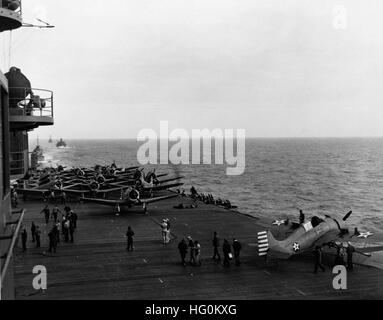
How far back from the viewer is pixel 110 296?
15922mm

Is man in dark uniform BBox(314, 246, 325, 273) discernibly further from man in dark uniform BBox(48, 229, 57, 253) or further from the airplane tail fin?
man in dark uniform BBox(48, 229, 57, 253)

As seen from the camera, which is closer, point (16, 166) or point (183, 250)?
point (16, 166)

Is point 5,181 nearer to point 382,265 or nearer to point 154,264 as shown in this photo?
point 154,264

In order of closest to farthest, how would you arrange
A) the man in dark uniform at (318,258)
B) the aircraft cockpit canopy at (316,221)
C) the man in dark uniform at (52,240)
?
the man in dark uniform at (318,258)
the aircraft cockpit canopy at (316,221)
the man in dark uniform at (52,240)

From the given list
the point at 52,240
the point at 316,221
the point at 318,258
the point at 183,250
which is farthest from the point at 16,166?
the point at 316,221

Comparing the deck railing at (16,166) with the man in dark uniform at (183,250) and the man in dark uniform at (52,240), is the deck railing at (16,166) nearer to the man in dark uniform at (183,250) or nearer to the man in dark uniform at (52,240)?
the man in dark uniform at (52,240)

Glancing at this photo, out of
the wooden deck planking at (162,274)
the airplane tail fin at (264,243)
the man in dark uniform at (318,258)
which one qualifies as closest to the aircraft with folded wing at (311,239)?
the airplane tail fin at (264,243)

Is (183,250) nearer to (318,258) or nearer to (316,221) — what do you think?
(318,258)

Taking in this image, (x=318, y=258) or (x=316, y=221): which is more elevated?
(x=316, y=221)

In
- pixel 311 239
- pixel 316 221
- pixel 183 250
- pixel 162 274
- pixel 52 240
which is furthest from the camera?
pixel 52 240

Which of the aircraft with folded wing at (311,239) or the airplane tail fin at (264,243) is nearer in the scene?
the airplane tail fin at (264,243)

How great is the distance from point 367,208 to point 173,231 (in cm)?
4379

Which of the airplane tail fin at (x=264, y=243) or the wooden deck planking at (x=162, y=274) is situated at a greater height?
the airplane tail fin at (x=264, y=243)

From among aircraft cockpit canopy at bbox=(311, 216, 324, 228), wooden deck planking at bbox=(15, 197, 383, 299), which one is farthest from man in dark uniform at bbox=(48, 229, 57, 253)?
aircraft cockpit canopy at bbox=(311, 216, 324, 228)
